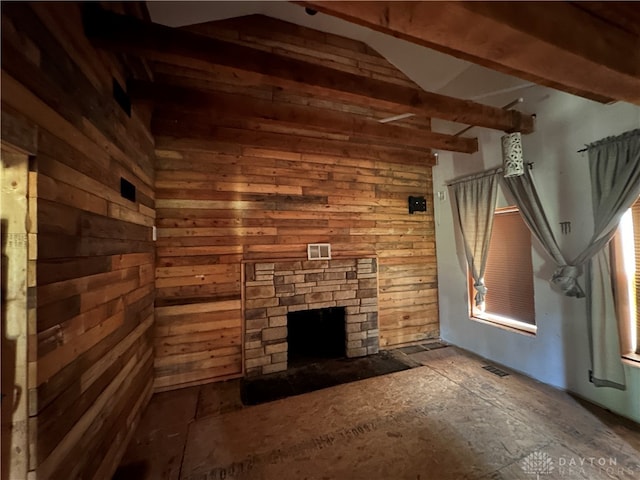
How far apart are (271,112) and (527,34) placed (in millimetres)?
1971

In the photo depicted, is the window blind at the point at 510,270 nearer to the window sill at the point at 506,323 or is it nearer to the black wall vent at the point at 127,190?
the window sill at the point at 506,323

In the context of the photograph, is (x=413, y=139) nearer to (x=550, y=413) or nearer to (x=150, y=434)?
(x=550, y=413)

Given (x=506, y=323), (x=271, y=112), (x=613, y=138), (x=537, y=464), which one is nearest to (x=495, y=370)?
(x=506, y=323)

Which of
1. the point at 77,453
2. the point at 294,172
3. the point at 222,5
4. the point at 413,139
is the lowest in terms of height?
the point at 77,453

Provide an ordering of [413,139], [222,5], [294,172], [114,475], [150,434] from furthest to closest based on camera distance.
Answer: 1. [294,172]
2. [413,139]
3. [222,5]
4. [150,434]
5. [114,475]

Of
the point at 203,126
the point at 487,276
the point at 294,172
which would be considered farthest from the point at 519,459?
the point at 203,126

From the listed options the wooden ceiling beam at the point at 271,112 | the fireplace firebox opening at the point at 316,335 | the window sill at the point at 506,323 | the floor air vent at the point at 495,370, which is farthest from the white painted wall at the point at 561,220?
the fireplace firebox opening at the point at 316,335

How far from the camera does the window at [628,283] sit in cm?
220

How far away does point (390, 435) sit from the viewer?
6.81 ft

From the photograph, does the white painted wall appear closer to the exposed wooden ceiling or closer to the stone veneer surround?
the exposed wooden ceiling

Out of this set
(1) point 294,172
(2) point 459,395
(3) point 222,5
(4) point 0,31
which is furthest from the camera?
(1) point 294,172

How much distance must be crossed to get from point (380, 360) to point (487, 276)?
1.78m

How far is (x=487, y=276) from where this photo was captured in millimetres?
3512

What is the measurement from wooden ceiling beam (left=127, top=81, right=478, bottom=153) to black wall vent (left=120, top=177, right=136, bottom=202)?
702 mm
